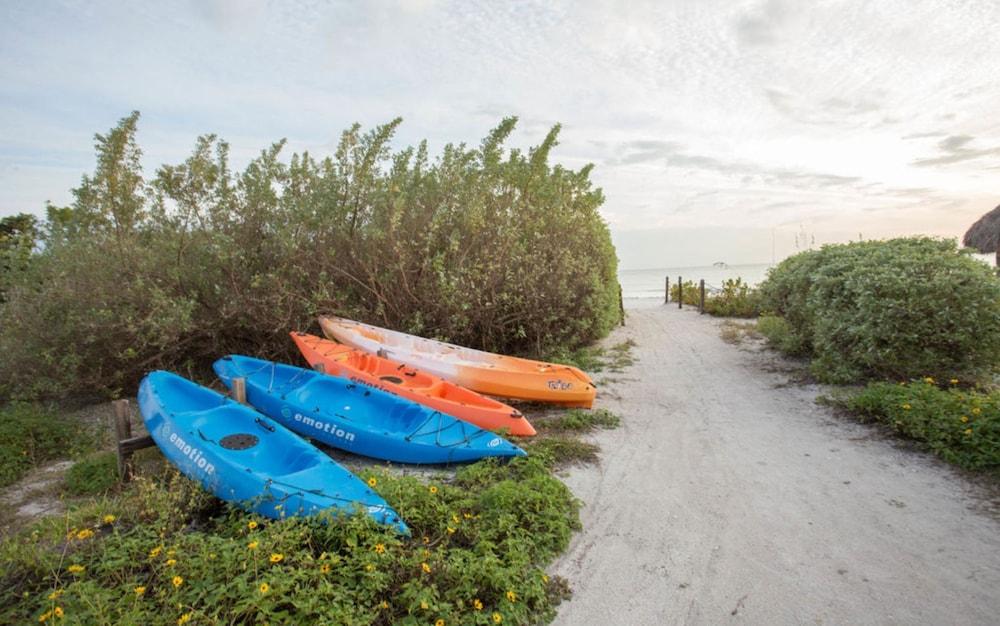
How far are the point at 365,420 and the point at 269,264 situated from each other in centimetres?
450

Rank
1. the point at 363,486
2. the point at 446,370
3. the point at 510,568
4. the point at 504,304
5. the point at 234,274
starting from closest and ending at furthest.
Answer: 1. the point at 510,568
2. the point at 363,486
3. the point at 446,370
4. the point at 234,274
5. the point at 504,304

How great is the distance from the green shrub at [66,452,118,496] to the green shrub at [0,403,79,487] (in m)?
0.66

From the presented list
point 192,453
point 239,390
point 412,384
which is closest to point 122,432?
point 239,390

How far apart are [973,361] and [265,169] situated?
10819 mm

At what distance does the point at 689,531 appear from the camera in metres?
4.26

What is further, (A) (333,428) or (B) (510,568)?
(A) (333,428)

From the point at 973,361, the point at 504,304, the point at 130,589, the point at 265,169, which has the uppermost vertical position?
the point at 265,169

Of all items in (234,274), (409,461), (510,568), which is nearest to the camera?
(510,568)

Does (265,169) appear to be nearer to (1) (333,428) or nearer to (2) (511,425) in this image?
(1) (333,428)

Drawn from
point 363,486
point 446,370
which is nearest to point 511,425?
point 446,370

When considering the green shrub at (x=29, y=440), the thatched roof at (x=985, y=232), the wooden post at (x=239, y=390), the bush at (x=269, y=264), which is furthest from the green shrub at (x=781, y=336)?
the green shrub at (x=29, y=440)

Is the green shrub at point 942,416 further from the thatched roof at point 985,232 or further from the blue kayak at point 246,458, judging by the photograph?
the thatched roof at point 985,232

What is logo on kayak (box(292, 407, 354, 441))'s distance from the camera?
18.7ft

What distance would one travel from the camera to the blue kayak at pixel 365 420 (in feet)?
17.8
